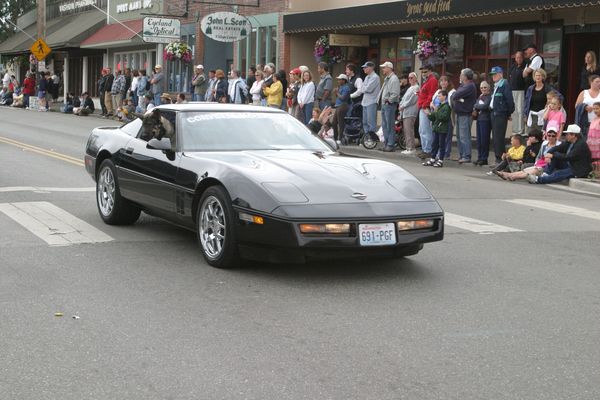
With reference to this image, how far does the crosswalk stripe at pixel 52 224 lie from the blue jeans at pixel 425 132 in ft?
32.8

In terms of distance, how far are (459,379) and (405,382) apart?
11.8 inches

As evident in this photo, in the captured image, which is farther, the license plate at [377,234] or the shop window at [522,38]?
the shop window at [522,38]

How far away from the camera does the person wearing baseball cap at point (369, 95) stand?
21.3 m

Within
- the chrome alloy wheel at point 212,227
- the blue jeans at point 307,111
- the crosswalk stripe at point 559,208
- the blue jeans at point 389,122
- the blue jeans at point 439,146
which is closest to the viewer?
the chrome alloy wheel at point 212,227

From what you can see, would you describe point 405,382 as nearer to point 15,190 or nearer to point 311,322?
point 311,322

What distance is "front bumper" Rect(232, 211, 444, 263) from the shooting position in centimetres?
692

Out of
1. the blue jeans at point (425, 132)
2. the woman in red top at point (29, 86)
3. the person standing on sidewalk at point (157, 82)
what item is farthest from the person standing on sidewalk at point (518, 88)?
the woman in red top at point (29, 86)

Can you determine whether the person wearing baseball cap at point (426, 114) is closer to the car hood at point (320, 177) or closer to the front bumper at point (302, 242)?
the car hood at point (320, 177)

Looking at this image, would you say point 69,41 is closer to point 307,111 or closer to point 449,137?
point 307,111

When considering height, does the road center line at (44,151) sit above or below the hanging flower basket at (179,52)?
below

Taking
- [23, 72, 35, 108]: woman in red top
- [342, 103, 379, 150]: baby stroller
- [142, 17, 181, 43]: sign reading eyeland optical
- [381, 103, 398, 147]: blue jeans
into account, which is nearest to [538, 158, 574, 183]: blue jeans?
[381, 103, 398, 147]: blue jeans

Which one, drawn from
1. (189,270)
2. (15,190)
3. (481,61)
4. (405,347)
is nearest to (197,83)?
(481,61)

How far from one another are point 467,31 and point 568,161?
9833mm

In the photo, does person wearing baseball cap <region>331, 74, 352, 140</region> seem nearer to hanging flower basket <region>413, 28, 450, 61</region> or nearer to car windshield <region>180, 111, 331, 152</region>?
hanging flower basket <region>413, 28, 450, 61</region>
